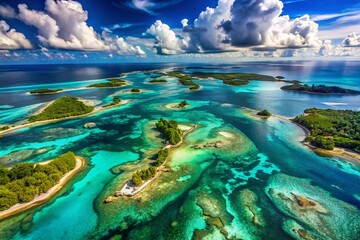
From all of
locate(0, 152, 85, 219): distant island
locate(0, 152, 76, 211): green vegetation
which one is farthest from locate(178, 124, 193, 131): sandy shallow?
locate(0, 152, 76, 211): green vegetation

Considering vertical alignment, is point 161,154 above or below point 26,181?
below

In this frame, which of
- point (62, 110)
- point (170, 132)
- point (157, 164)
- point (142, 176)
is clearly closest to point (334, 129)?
point (170, 132)

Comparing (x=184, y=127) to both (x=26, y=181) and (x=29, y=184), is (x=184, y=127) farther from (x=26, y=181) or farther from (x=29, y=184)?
(x=26, y=181)

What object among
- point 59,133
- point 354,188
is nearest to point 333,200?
point 354,188

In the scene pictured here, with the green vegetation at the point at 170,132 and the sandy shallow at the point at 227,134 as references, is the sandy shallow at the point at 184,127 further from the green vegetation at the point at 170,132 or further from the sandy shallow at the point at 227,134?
the sandy shallow at the point at 227,134

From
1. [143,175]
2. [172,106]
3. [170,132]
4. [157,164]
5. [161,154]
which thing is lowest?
[172,106]

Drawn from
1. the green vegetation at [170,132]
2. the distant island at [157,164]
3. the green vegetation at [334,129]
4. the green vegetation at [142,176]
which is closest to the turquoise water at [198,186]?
the distant island at [157,164]

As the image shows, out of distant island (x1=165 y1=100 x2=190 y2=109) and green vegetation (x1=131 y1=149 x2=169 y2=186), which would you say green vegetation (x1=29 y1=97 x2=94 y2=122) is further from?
green vegetation (x1=131 y1=149 x2=169 y2=186)
